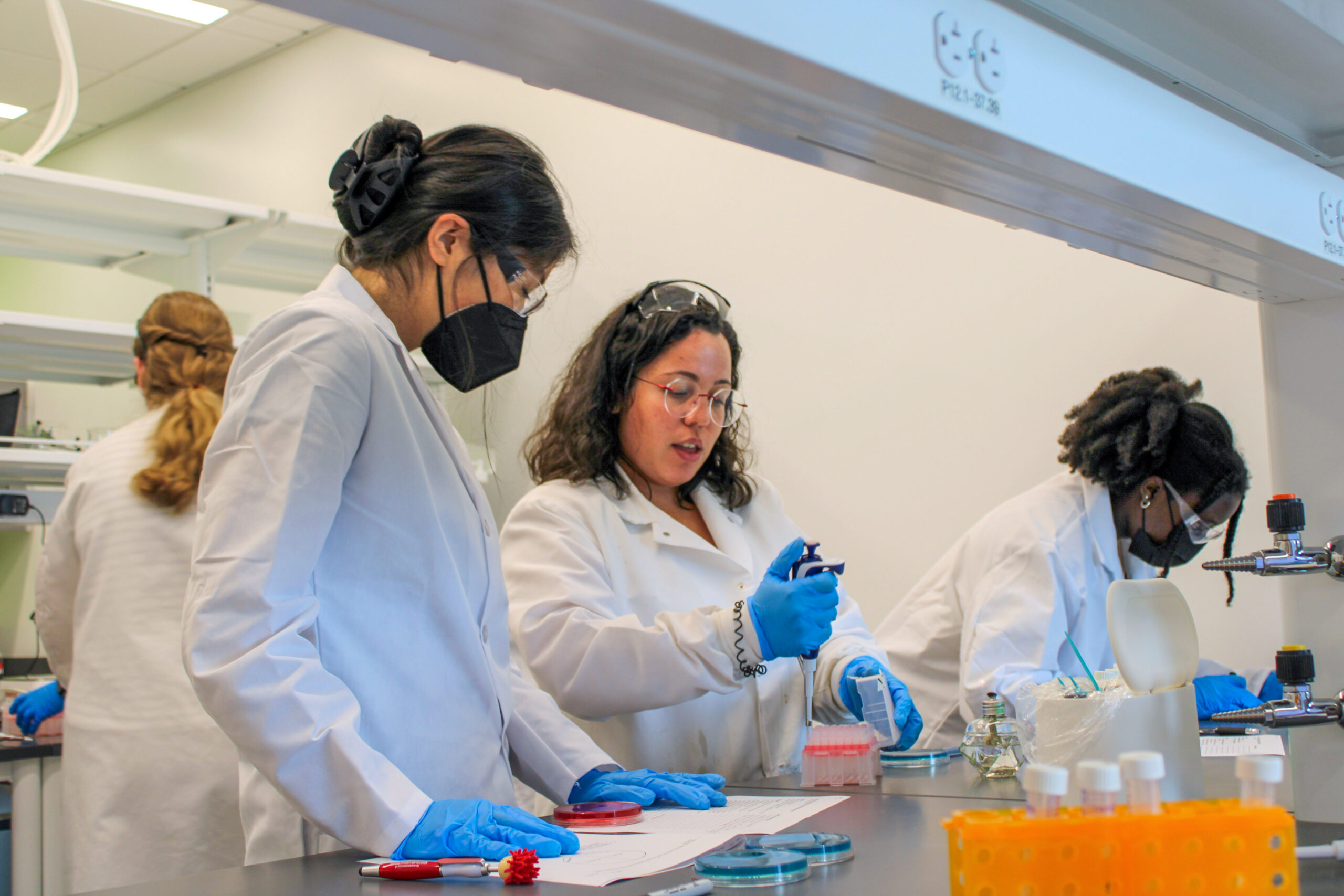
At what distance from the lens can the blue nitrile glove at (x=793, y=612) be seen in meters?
1.49

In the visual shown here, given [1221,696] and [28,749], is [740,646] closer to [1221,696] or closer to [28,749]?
[1221,696]

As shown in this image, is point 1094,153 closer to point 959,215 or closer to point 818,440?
point 959,215

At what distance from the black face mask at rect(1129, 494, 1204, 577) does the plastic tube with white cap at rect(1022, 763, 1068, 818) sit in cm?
153

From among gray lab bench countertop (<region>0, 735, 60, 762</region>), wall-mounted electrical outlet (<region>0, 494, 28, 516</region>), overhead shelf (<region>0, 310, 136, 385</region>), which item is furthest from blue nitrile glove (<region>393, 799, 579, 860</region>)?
wall-mounted electrical outlet (<region>0, 494, 28, 516</region>)

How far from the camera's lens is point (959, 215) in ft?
9.25

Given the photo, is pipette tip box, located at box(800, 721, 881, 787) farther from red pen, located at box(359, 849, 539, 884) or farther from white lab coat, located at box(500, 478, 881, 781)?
red pen, located at box(359, 849, 539, 884)

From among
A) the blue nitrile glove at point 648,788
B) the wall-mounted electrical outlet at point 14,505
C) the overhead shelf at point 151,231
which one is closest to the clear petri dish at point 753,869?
the blue nitrile glove at point 648,788

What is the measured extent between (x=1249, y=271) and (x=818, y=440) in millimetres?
1723

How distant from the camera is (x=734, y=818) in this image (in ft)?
3.84

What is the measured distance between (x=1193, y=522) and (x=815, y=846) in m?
1.35

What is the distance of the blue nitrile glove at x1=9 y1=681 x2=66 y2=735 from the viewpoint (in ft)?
8.44

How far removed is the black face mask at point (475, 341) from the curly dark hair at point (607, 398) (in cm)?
46

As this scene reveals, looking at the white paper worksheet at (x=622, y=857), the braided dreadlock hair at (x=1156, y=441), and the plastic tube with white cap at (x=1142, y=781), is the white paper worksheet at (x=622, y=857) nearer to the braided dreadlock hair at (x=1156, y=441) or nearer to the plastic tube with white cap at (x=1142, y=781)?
the plastic tube with white cap at (x=1142, y=781)

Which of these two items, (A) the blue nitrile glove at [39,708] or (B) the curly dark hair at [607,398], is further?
(A) the blue nitrile glove at [39,708]
